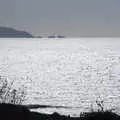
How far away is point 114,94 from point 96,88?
10152mm

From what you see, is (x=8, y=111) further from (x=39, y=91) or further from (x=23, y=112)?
(x=39, y=91)

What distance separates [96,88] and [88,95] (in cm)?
1107

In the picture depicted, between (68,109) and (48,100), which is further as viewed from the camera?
(48,100)

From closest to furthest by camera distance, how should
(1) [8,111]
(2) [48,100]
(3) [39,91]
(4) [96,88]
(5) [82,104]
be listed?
1. (1) [8,111]
2. (5) [82,104]
3. (2) [48,100]
4. (3) [39,91]
5. (4) [96,88]

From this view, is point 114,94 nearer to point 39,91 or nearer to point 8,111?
point 39,91

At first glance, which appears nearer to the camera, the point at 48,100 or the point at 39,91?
the point at 48,100

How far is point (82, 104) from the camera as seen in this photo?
5419cm

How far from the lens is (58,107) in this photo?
50969 mm

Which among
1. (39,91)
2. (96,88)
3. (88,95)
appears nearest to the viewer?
(88,95)

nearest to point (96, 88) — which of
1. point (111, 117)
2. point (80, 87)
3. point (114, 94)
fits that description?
point (80, 87)

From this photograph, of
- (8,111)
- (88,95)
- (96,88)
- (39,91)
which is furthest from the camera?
(96,88)

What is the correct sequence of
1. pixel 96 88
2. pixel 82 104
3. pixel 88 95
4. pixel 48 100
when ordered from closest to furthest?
pixel 82 104 < pixel 48 100 < pixel 88 95 < pixel 96 88

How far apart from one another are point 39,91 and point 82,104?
15852mm

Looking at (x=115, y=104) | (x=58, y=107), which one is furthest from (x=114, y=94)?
(x=58, y=107)
